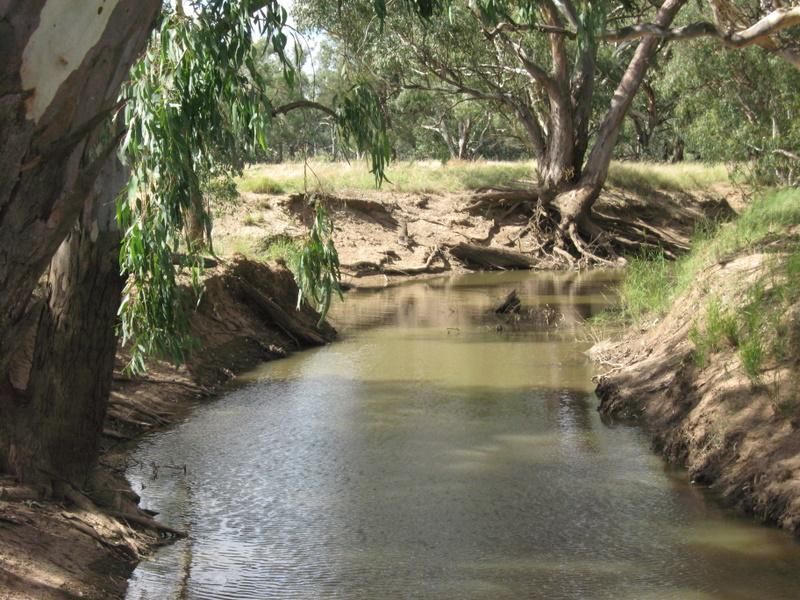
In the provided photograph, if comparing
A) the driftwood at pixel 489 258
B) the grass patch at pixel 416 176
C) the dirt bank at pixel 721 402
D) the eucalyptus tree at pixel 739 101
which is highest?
the eucalyptus tree at pixel 739 101

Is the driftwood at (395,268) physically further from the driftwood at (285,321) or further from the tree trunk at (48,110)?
the tree trunk at (48,110)

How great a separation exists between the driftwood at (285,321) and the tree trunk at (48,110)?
26.7 ft

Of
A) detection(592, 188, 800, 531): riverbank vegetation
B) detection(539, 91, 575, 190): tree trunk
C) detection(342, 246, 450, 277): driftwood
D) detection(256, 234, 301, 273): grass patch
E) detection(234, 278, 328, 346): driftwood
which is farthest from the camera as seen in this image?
detection(539, 91, 575, 190): tree trunk

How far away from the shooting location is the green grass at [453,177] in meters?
23.2

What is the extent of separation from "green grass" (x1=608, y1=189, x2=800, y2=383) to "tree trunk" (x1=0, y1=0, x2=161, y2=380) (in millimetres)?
4600

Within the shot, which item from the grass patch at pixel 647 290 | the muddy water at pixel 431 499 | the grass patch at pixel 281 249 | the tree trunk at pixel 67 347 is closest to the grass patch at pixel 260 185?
the grass patch at pixel 281 249

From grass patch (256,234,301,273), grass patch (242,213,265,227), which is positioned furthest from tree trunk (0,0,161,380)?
grass patch (242,213,265,227)

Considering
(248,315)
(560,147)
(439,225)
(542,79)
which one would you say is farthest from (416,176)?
(248,315)

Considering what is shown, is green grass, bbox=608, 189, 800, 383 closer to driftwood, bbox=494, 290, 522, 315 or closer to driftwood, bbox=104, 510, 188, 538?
driftwood, bbox=494, 290, 522, 315

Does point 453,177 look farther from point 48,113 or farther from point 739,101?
point 48,113

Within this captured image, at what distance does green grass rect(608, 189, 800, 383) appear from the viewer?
22.5 ft

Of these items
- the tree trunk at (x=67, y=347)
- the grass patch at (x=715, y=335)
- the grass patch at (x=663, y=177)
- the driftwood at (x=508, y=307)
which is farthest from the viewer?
the grass patch at (x=663, y=177)

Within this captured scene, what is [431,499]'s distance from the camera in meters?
6.39

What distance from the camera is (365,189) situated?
949 inches
